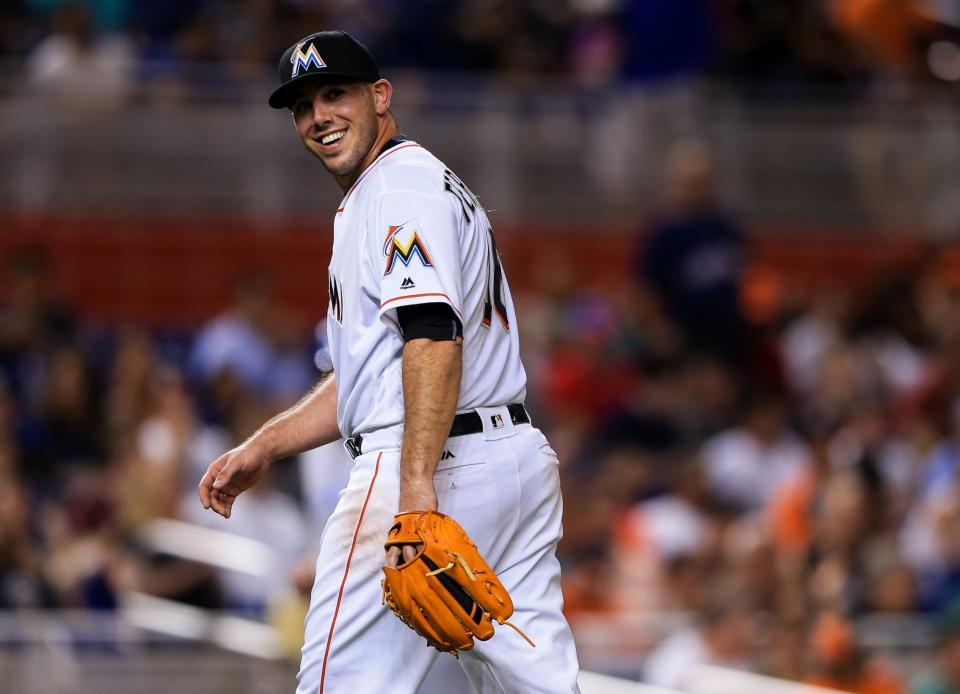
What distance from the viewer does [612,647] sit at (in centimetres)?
798

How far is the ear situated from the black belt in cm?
85

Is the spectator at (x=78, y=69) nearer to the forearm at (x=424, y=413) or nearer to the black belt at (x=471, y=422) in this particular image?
Answer: the black belt at (x=471, y=422)

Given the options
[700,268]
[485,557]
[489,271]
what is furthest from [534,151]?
[485,557]

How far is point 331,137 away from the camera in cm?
455

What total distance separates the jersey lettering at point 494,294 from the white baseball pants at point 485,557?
0.83ft

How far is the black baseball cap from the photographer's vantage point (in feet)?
14.6

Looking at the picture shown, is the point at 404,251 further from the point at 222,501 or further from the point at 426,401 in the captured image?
the point at 222,501

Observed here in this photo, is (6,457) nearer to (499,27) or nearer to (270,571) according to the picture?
(270,571)

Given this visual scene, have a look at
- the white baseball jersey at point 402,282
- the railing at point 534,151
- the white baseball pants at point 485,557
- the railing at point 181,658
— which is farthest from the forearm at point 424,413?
the railing at point 534,151

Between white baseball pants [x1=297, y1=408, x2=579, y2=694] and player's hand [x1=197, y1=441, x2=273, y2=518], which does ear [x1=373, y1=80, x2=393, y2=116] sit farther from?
player's hand [x1=197, y1=441, x2=273, y2=518]

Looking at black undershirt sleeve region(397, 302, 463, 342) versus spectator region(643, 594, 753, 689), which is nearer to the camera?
black undershirt sleeve region(397, 302, 463, 342)

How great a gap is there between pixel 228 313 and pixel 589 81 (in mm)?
3743

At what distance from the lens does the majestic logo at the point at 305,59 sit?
445 cm

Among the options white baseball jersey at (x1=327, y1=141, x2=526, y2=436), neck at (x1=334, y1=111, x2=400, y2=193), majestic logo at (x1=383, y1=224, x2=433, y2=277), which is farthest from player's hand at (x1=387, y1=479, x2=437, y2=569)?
neck at (x1=334, y1=111, x2=400, y2=193)
